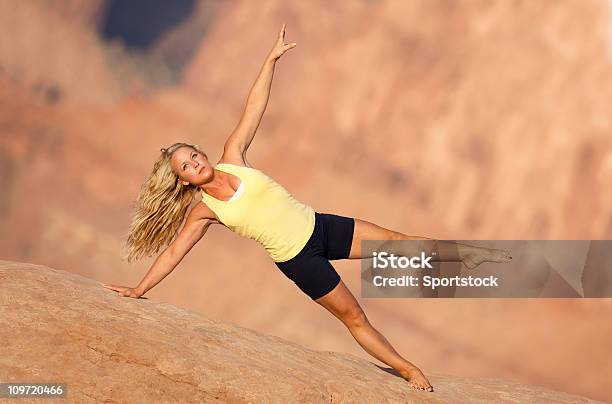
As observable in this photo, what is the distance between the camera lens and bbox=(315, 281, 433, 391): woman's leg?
375 centimetres

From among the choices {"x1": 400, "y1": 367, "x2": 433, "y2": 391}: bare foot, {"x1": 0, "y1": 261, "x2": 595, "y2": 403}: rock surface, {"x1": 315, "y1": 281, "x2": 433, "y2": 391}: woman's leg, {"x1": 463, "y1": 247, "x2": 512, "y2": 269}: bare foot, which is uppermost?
{"x1": 463, "y1": 247, "x2": 512, "y2": 269}: bare foot

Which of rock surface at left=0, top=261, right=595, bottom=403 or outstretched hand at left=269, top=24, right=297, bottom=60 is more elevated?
outstretched hand at left=269, top=24, right=297, bottom=60

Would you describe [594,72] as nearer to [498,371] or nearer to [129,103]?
[498,371]

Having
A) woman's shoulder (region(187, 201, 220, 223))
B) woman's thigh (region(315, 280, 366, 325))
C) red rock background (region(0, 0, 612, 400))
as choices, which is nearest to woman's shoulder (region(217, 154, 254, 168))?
woman's shoulder (region(187, 201, 220, 223))

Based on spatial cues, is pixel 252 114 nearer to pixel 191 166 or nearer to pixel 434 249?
pixel 191 166

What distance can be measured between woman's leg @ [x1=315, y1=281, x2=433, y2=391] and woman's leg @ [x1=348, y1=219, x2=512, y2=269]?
24 cm

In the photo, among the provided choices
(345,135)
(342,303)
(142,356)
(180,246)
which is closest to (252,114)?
(180,246)

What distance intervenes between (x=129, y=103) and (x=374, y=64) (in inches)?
138

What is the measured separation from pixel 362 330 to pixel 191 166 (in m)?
1.06

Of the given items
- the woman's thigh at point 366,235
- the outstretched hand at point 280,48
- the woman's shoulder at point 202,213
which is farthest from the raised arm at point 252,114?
the woman's thigh at point 366,235

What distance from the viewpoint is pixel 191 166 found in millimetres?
3680

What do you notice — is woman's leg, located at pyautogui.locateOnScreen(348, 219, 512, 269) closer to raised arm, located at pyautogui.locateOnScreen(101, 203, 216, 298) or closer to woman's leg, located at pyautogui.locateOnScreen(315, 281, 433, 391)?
woman's leg, located at pyautogui.locateOnScreen(315, 281, 433, 391)

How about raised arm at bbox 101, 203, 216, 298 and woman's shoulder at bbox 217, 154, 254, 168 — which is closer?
raised arm at bbox 101, 203, 216, 298

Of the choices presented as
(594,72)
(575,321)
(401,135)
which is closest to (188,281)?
(401,135)
